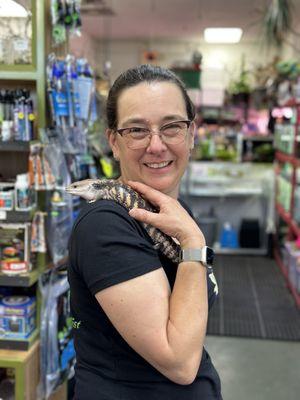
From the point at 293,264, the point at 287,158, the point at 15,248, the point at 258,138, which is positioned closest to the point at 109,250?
the point at 15,248

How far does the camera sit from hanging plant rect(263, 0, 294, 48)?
423cm

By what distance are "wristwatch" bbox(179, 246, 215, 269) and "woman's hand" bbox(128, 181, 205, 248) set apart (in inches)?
0.7

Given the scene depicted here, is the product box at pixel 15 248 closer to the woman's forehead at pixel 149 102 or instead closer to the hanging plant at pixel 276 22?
the woman's forehead at pixel 149 102

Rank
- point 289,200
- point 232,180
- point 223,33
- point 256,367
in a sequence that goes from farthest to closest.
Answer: point 223,33, point 232,180, point 289,200, point 256,367

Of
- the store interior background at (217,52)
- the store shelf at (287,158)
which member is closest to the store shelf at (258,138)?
the store shelf at (287,158)

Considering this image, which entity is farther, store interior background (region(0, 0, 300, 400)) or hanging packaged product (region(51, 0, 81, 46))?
store interior background (region(0, 0, 300, 400))

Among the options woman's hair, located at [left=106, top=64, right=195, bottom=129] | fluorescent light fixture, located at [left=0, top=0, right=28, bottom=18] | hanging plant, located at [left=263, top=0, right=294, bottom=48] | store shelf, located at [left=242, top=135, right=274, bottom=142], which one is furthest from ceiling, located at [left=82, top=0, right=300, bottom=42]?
woman's hair, located at [left=106, top=64, right=195, bottom=129]

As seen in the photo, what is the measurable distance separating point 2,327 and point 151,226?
1393 millimetres

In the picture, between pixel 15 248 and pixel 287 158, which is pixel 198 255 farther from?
pixel 287 158

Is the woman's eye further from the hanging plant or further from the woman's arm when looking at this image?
the hanging plant

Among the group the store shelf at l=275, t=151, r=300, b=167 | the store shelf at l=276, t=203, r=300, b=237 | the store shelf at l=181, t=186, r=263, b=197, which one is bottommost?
the store shelf at l=276, t=203, r=300, b=237

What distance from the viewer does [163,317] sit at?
93 cm

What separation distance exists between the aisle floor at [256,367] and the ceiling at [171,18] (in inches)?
177

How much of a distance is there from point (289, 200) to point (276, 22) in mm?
1895
